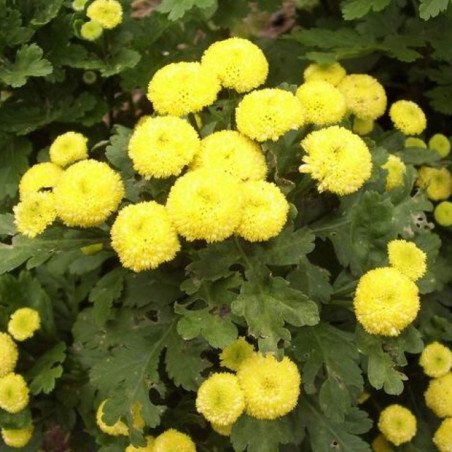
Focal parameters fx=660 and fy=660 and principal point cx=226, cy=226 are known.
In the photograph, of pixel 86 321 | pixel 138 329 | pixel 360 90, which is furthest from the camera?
pixel 86 321

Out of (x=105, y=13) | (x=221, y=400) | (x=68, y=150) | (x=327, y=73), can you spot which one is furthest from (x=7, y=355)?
(x=327, y=73)

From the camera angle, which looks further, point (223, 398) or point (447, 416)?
point (447, 416)

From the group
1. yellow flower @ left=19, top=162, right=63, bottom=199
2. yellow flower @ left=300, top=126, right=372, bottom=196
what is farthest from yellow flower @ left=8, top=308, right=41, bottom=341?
yellow flower @ left=300, top=126, right=372, bottom=196

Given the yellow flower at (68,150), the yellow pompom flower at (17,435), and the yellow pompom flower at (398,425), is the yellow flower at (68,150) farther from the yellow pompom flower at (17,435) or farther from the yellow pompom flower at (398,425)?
the yellow pompom flower at (398,425)

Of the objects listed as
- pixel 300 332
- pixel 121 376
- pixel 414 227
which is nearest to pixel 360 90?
pixel 414 227

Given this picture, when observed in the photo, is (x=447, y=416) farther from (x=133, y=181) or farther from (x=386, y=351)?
(x=133, y=181)

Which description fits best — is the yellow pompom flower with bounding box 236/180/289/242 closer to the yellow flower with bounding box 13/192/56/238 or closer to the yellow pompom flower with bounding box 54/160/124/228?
the yellow pompom flower with bounding box 54/160/124/228
